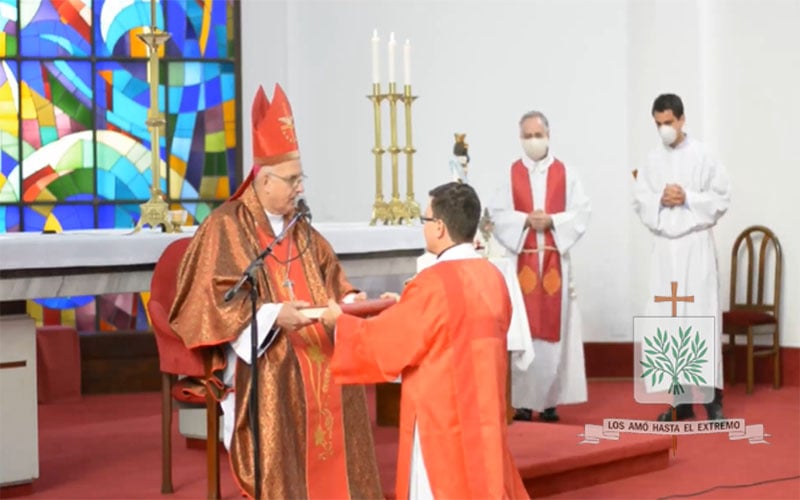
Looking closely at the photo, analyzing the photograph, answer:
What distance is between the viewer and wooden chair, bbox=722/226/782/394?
31.8ft

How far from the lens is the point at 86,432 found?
8164mm

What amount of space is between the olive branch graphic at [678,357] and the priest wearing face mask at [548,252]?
0.67 meters

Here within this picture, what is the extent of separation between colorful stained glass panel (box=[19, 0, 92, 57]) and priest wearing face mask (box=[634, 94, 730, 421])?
4.57 m

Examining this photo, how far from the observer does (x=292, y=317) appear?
16.7ft

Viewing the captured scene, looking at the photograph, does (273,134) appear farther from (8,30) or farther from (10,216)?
(8,30)

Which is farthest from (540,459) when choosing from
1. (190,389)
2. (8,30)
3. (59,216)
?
(8,30)

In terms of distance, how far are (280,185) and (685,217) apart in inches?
133

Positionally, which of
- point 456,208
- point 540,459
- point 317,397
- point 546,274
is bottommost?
point 540,459

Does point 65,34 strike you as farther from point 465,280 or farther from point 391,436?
point 465,280

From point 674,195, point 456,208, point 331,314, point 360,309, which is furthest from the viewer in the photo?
point 674,195

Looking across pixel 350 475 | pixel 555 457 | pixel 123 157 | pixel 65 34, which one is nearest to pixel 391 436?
pixel 555 457

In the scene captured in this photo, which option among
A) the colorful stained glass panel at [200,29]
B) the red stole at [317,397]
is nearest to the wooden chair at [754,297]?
the colorful stained glass panel at [200,29]

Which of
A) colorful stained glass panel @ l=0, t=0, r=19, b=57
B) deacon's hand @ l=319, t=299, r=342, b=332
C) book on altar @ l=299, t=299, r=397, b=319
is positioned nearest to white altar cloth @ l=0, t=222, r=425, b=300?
book on altar @ l=299, t=299, r=397, b=319

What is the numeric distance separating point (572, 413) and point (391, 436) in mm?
1706
